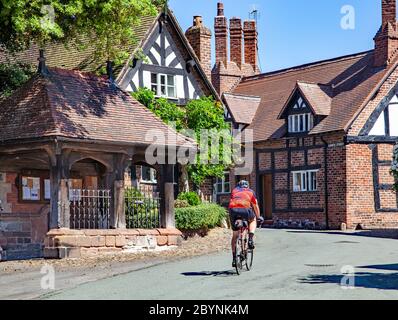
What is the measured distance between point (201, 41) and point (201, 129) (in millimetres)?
5775

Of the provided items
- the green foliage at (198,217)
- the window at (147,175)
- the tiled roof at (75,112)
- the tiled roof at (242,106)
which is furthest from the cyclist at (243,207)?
the tiled roof at (242,106)

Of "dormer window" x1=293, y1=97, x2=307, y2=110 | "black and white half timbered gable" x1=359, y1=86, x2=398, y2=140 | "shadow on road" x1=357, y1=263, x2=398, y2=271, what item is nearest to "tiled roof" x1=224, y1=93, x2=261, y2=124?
"dormer window" x1=293, y1=97, x2=307, y2=110

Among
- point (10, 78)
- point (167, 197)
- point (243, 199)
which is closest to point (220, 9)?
point (10, 78)

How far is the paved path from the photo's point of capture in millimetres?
12609

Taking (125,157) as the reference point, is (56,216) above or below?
below

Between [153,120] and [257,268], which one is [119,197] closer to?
[153,120]

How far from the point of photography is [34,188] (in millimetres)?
23984

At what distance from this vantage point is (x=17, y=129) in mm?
20375

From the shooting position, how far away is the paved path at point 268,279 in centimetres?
1261

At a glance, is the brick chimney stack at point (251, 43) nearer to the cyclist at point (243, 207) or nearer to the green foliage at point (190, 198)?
the green foliage at point (190, 198)

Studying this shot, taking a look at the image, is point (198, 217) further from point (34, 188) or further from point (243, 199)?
point (243, 199)

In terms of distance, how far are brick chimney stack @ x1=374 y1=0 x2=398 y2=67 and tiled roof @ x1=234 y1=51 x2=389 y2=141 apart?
0.62 meters

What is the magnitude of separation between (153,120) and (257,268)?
296 inches
